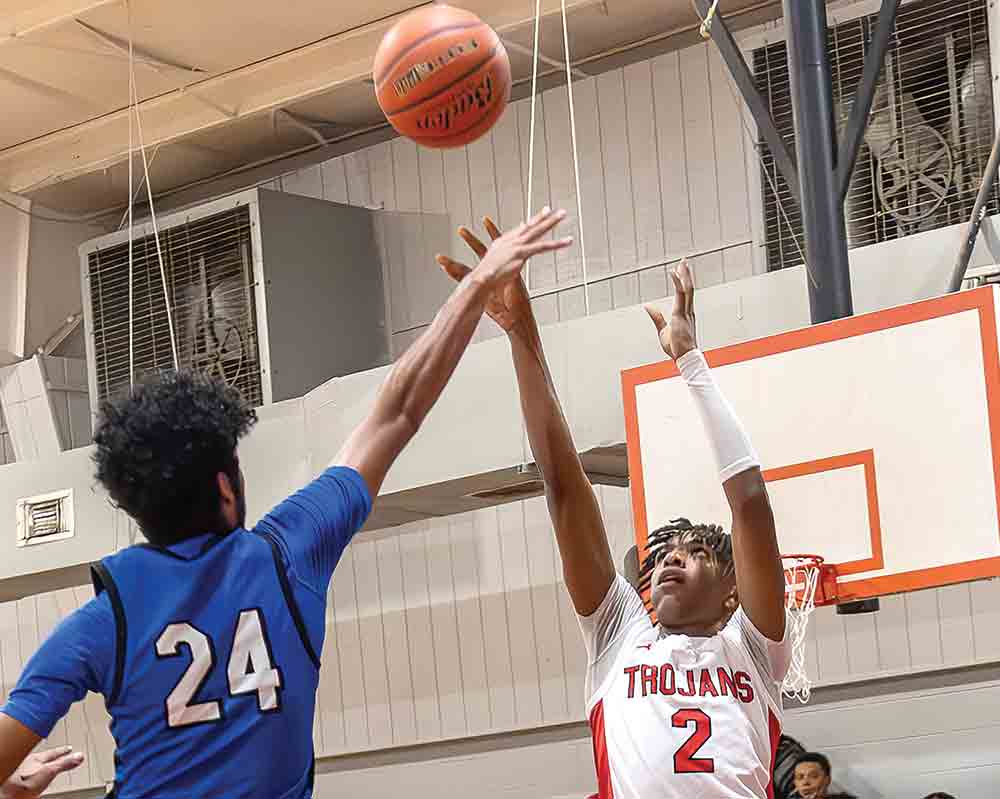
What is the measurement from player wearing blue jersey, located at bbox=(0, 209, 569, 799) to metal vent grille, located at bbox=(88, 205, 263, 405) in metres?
9.83

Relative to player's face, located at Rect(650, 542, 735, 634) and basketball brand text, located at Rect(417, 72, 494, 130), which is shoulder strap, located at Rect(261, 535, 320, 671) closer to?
player's face, located at Rect(650, 542, 735, 634)

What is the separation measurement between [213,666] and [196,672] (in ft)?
0.09

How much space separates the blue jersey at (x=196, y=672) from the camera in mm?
2592

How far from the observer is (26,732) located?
2.53 meters

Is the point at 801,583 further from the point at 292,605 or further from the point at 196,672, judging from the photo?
the point at 196,672

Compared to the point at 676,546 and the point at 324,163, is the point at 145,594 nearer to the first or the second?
the point at 676,546

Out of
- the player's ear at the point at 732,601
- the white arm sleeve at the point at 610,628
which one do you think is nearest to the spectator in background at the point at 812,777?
the player's ear at the point at 732,601

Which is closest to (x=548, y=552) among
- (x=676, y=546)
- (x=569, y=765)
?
(x=569, y=765)

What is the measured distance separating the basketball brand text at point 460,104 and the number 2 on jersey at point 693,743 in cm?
193

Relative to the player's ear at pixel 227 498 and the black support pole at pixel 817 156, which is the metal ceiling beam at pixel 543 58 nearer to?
the black support pole at pixel 817 156

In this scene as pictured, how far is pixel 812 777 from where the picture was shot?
9.58 metres

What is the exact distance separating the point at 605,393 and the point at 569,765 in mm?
3525

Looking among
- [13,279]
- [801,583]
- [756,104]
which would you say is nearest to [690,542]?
[801,583]

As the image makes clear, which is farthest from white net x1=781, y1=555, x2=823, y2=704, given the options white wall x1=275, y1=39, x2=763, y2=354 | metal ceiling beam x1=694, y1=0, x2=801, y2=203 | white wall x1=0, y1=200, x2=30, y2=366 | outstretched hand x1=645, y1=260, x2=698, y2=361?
white wall x1=0, y1=200, x2=30, y2=366
